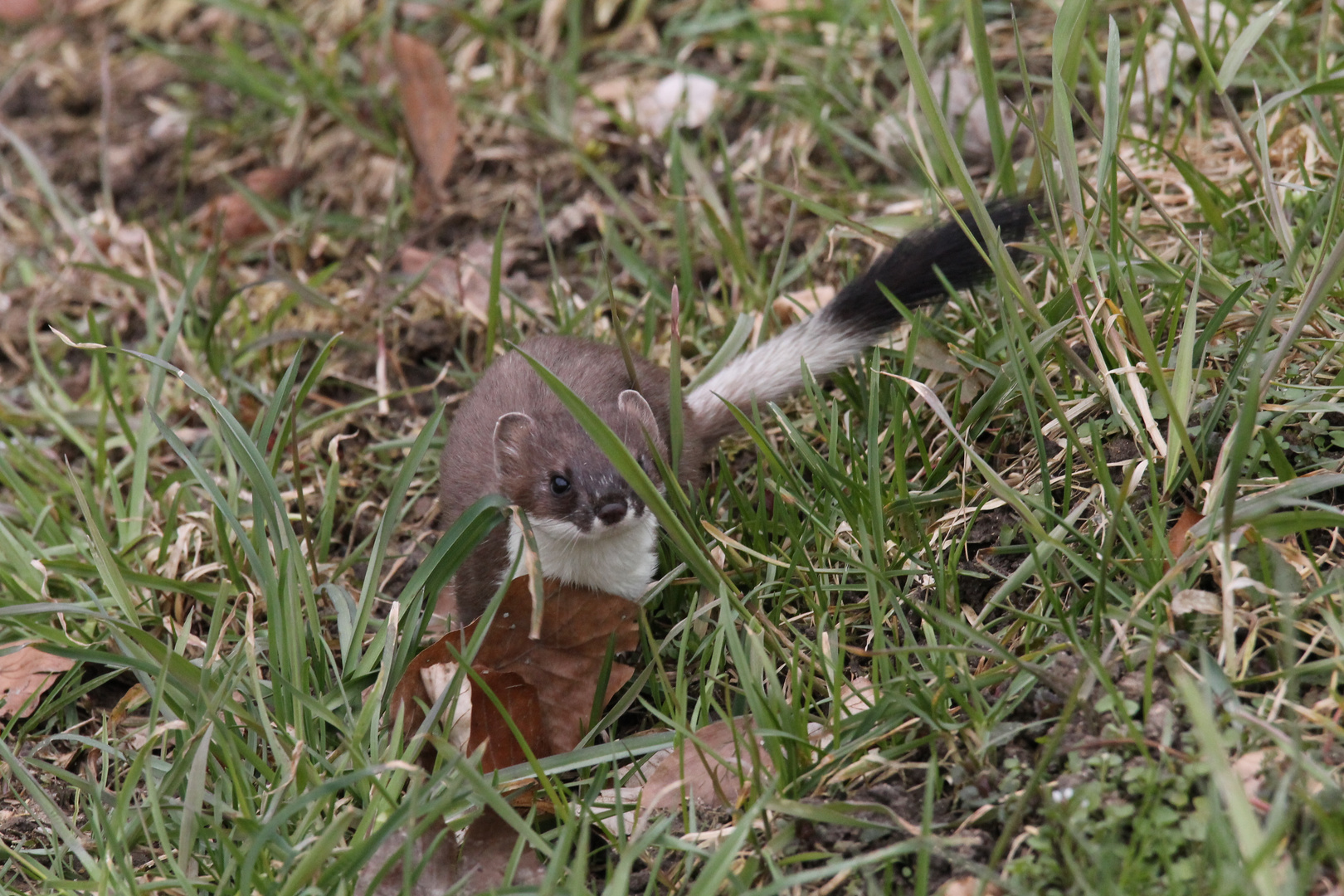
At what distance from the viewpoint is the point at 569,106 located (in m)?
5.09

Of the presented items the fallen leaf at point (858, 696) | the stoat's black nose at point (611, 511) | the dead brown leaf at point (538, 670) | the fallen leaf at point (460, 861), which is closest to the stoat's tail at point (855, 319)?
the stoat's black nose at point (611, 511)

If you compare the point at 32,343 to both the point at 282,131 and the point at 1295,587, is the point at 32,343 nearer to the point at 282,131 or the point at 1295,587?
the point at 282,131

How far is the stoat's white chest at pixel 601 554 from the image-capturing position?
3234 millimetres

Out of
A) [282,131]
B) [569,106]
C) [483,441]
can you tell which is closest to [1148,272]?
[483,441]

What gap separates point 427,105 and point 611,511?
8.49 feet

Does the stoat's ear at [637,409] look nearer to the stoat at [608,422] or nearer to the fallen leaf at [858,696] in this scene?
the stoat at [608,422]

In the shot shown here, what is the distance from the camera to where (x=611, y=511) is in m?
3.15

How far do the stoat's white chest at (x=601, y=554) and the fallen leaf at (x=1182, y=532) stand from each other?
1.23 m

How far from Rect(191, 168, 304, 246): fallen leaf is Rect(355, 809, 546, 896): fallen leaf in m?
3.21

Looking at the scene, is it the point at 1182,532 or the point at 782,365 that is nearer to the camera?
the point at 1182,532

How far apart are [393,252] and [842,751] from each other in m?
2.96

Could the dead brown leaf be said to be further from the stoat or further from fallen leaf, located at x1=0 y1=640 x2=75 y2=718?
fallen leaf, located at x1=0 y1=640 x2=75 y2=718

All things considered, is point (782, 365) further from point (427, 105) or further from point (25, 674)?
point (427, 105)

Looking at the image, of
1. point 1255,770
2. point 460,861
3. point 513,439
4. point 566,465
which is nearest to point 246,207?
point 513,439
